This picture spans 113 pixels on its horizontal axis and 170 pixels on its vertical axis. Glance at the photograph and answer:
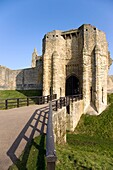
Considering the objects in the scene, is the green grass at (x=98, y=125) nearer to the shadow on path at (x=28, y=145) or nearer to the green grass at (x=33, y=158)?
the shadow on path at (x=28, y=145)

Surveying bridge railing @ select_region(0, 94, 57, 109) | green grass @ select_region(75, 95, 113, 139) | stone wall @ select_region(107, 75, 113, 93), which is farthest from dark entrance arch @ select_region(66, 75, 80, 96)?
green grass @ select_region(75, 95, 113, 139)

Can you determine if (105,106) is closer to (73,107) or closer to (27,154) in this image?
(73,107)

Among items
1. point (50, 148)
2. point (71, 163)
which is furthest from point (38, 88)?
point (50, 148)

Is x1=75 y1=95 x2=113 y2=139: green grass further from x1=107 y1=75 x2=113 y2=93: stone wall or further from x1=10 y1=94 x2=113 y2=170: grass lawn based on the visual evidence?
x1=107 y1=75 x2=113 y2=93: stone wall

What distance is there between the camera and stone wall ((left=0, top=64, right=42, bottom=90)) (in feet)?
85.4

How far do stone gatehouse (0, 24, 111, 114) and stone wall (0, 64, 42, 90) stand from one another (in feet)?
22.0

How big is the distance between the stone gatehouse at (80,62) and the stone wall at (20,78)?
264 inches

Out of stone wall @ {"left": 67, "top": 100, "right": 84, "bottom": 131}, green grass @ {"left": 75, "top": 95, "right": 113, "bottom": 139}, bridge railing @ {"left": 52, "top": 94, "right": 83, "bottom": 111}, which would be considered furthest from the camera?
stone wall @ {"left": 67, "top": 100, "right": 84, "bottom": 131}

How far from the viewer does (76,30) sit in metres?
19.7

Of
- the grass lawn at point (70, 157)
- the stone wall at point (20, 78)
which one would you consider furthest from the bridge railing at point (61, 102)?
the stone wall at point (20, 78)

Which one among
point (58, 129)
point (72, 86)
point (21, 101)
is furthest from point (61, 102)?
point (72, 86)

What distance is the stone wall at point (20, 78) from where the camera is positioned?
26.0m

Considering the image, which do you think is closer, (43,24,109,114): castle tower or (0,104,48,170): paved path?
(0,104,48,170): paved path

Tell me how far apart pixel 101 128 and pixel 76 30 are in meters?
12.4
